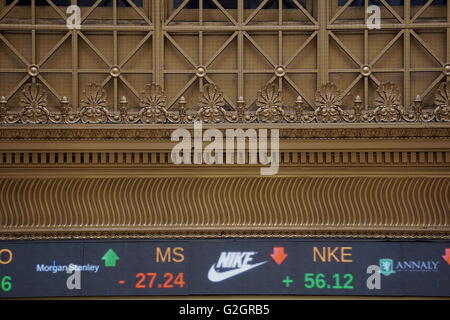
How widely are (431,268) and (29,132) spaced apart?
6240 mm

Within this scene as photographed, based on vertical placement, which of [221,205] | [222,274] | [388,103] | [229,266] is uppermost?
[388,103]

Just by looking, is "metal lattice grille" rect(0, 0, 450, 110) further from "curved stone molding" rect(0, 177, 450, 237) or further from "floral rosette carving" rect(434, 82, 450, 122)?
"curved stone molding" rect(0, 177, 450, 237)

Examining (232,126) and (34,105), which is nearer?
(232,126)

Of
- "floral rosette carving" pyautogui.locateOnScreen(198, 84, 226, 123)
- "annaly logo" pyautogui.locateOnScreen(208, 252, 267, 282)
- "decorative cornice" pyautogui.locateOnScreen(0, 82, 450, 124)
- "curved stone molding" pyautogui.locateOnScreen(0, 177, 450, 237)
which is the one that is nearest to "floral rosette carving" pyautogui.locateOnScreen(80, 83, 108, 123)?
"decorative cornice" pyautogui.locateOnScreen(0, 82, 450, 124)

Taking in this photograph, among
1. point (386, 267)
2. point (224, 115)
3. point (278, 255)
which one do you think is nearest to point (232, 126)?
point (224, 115)

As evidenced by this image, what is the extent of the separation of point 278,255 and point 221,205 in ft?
3.68

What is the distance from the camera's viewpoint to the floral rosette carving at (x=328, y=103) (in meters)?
12.5

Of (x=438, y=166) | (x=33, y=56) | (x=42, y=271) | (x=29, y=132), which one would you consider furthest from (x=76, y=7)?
(x=438, y=166)

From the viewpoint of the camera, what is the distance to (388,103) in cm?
1250

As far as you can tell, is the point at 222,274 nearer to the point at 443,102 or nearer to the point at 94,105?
the point at 94,105

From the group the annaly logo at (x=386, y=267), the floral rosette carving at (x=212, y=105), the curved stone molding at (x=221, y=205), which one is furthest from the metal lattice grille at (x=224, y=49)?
the annaly logo at (x=386, y=267)

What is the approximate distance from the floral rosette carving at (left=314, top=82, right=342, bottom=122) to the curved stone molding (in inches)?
36.2

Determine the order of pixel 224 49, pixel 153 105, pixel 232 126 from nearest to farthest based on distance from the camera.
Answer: pixel 232 126 < pixel 153 105 < pixel 224 49
